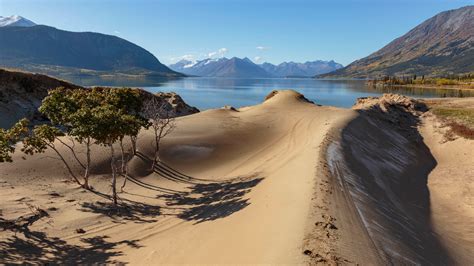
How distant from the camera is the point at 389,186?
25.5 meters

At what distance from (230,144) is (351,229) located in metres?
23.3

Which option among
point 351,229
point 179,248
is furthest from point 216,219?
point 351,229

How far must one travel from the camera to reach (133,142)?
29406mm

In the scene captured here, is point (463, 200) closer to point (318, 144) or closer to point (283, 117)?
point (318, 144)

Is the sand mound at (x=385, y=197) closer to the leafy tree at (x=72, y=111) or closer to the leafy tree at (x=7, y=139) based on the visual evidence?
the leafy tree at (x=72, y=111)

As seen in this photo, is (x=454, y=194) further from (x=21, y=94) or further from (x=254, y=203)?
(x=21, y=94)

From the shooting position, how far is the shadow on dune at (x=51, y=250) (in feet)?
47.9

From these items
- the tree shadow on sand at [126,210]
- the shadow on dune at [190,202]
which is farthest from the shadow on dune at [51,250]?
the shadow on dune at [190,202]

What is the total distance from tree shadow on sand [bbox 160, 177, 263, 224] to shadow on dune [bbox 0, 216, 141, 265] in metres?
4.12

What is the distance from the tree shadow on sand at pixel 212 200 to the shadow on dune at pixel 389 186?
17.6 feet

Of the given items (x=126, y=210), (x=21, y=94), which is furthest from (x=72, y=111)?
(x=21, y=94)

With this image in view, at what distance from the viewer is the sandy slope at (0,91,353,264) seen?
539 inches

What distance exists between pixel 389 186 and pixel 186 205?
1393 cm

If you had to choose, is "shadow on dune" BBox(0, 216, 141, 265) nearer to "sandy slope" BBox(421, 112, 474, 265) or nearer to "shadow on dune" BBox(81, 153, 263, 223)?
"shadow on dune" BBox(81, 153, 263, 223)
